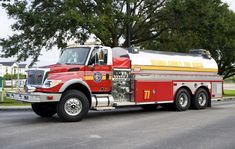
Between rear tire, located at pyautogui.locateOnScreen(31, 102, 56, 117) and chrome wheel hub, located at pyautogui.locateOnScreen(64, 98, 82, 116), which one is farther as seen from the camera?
rear tire, located at pyautogui.locateOnScreen(31, 102, 56, 117)

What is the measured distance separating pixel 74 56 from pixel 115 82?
1.84 m

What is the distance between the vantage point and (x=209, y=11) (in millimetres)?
28141

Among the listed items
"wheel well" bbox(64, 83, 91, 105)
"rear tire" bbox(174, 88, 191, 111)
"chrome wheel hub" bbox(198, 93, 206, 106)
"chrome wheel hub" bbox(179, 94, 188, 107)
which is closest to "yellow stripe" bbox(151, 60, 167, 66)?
"rear tire" bbox(174, 88, 191, 111)

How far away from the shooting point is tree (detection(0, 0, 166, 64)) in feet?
79.2

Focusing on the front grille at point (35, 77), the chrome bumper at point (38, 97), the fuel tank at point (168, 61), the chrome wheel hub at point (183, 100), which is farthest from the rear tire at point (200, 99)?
the front grille at point (35, 77)

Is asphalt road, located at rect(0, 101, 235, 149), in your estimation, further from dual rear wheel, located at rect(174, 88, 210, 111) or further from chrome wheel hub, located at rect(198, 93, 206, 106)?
chrome wheel hub, located at rect(198, 93, 206, 106)

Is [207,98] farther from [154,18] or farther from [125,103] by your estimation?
[154,18]

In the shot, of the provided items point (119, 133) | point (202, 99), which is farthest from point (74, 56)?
point (202, 99)

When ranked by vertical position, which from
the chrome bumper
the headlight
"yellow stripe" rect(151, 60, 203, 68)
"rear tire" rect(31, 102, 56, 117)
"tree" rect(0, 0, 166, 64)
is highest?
"tree" rect(0, 0, 166, 64)

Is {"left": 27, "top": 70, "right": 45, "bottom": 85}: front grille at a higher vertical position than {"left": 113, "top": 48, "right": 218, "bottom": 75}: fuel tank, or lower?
lower

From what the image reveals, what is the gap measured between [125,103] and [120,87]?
64cm

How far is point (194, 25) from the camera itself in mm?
28391

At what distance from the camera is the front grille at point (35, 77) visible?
42.7 ft

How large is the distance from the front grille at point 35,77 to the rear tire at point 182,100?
6.54m
